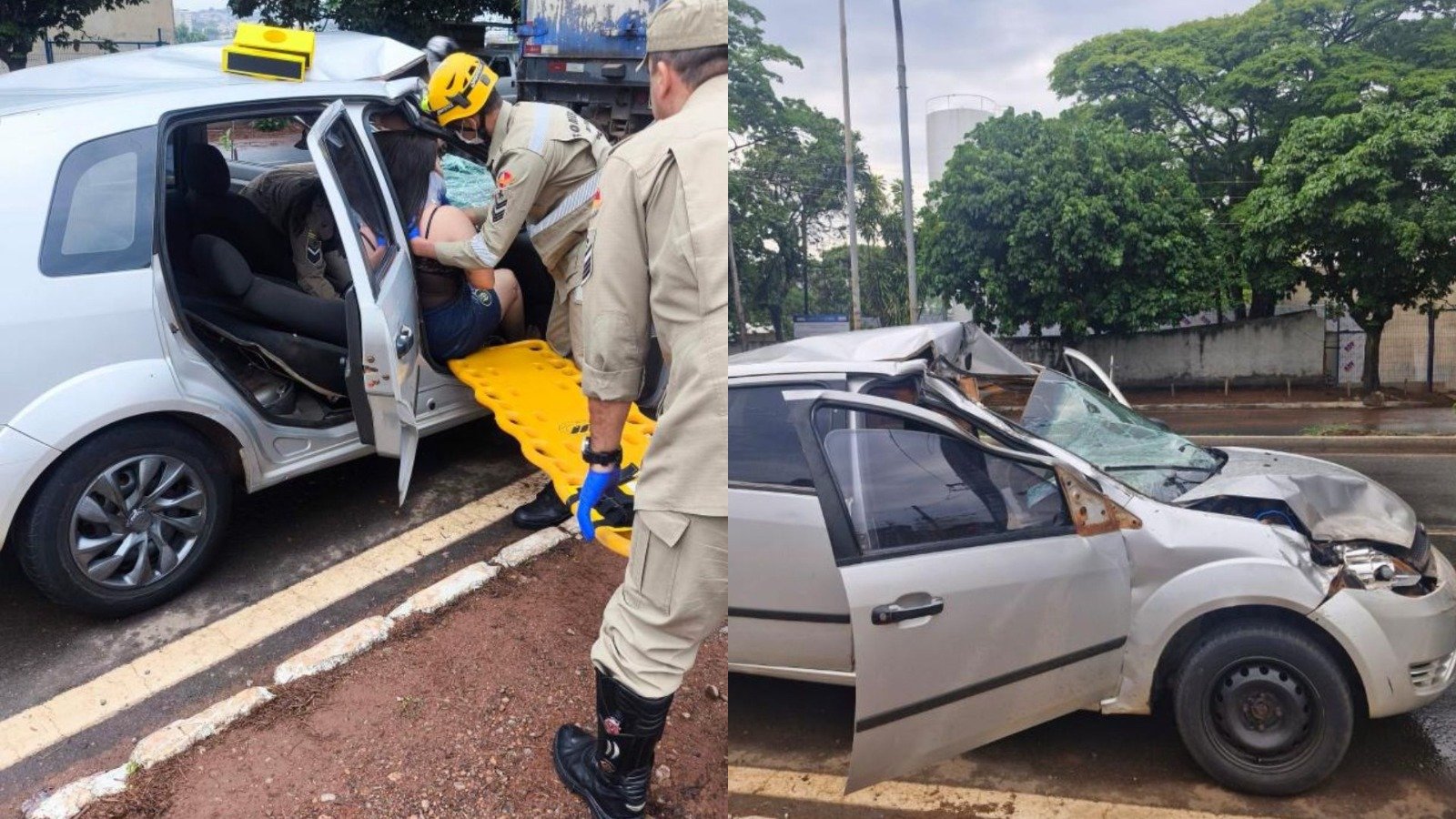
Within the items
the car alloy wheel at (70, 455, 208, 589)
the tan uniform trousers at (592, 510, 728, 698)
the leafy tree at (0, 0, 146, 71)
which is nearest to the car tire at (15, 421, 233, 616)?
the car alloy wheel at (70, 455, 208, 589)

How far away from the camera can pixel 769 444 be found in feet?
3.01

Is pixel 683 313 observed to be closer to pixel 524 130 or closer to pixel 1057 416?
pixel 1057 416

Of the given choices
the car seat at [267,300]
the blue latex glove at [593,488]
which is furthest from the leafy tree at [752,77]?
the car seat at [267,300]

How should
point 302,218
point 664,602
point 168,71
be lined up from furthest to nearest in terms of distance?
1. point 302,218
2. point 168,71
3. point 664,602

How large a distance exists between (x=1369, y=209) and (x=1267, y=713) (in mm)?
429

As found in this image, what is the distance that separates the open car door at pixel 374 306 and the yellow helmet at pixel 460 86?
1.53 ft

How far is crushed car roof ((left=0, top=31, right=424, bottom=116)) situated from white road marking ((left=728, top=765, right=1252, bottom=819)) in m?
2.70

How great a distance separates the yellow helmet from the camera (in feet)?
8.52

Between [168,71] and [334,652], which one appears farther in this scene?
[168,71]

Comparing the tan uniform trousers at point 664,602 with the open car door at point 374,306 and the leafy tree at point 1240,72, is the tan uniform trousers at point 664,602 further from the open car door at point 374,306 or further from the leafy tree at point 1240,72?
the open car door at point 374,306

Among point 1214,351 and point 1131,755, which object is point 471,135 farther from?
point 1131,755

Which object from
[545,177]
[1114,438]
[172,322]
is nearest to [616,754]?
[1114,438]

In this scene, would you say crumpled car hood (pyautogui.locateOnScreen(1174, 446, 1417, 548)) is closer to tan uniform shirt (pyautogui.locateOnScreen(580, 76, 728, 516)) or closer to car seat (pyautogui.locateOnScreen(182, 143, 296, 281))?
tan uniform shirt (pyautogui.locateOnScreen(580, 76, 728, 516))

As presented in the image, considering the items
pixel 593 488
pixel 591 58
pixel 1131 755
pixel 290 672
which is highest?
pixel 591 58
